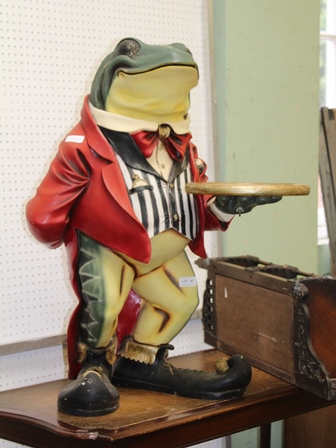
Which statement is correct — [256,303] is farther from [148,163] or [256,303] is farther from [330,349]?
[148,163]

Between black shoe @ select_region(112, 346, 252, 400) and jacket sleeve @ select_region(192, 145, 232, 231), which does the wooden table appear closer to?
black shoe @ select_region(112, 346, 252, 400)

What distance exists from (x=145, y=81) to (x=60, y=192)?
218 millimetres

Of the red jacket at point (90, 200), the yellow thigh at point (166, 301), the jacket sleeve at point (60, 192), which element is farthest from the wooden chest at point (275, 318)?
the jacket sleeve at point (60, 192)

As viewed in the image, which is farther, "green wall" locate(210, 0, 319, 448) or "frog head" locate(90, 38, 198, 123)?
"green wall" locate(210, 0, 319, 448)

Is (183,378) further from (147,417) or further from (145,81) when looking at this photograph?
(145,81)

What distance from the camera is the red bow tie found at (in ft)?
3.74

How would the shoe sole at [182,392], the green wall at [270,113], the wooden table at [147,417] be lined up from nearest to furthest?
1. the wooden table at [147,417]
2. the shoe sole at [182,392]
3. the green wall at [270,113]

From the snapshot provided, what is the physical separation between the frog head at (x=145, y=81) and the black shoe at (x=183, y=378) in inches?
16.5

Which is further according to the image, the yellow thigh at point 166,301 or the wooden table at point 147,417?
the yellow thigh at point 166,301

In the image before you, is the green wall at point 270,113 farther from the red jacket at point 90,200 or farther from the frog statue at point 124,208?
the red jacket at point 90,200

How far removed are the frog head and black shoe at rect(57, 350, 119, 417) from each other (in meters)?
0.42

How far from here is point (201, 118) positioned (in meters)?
1.74

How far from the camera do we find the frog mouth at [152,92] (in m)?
1.10

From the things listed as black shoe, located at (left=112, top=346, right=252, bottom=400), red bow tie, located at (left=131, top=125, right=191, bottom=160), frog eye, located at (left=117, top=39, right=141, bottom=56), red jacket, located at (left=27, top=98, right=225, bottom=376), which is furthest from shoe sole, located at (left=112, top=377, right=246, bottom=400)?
frog eye, located at (left=117, top=39, right=141, bottom=56)
